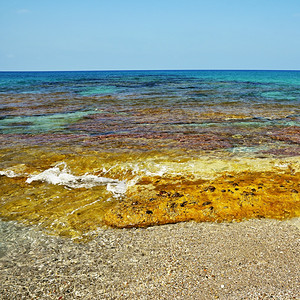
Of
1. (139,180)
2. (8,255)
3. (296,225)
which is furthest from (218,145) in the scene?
(8,255)

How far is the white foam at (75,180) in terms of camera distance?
8706 millimetres

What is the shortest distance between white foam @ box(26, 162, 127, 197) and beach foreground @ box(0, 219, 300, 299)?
234 centimetres

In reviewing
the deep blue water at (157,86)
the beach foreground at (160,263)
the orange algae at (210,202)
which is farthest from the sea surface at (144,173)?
the deep blue water at (157,86)

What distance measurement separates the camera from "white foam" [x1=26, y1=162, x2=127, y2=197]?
8.71 metres

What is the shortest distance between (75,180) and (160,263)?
4791 mm

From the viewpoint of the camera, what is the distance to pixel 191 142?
43.1ft

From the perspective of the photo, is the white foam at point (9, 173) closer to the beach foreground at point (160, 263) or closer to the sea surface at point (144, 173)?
the sea surface at point (144, 173)

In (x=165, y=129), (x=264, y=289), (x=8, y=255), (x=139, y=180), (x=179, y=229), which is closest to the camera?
(x=264, y=289)

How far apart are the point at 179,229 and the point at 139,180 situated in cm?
288

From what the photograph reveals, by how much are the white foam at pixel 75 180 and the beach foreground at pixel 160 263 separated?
2.34m

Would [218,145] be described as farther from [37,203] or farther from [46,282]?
[46,282]

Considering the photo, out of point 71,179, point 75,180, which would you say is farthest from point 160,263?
point 71,179

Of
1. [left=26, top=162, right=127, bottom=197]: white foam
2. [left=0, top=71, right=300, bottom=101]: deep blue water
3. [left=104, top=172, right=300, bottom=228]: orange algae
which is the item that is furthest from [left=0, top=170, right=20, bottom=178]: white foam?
[left=0, top=71, right=300, bottom=101]: deep blue water

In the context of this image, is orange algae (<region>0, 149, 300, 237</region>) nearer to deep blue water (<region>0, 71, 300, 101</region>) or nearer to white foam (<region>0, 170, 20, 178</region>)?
white foam (<region>0, 170, 20, 178</region>)
